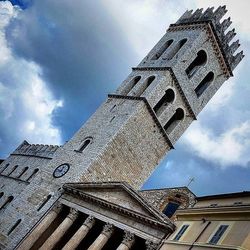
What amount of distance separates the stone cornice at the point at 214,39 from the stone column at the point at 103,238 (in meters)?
17.1

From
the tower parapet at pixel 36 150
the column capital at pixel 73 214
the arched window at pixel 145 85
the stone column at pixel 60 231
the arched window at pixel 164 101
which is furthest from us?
the tower parapet at pixel 36 150

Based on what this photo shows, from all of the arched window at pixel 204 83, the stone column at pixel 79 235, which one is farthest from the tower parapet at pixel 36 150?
the arched window at pixel 204 83

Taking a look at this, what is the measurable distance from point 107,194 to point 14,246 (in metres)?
6.67

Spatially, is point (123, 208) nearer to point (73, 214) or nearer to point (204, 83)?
point (73, 214)

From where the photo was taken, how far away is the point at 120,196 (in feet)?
73.4

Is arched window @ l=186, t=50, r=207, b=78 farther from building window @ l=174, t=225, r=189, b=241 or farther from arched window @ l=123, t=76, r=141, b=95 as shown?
building window @ l=174, t=225, r=189, b=241

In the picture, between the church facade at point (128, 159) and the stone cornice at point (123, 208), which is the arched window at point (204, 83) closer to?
the church facade at point (128, 159)

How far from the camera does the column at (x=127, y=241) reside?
1975 centimetres

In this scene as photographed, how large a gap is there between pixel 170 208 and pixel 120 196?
3.09 metres

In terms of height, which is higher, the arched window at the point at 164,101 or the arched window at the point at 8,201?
the arched window at the point at 164,101

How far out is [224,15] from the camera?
32.6 m

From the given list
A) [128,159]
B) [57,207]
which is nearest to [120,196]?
[57,207]

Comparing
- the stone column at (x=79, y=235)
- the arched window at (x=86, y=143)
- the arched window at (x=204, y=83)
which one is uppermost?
the arched window at (x=204, y=83)

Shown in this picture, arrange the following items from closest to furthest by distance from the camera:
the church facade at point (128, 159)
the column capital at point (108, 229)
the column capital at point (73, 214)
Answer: the column capital at point (108, 229) → the church facade at point (128, 159) → the column capital at point (73, 214)
